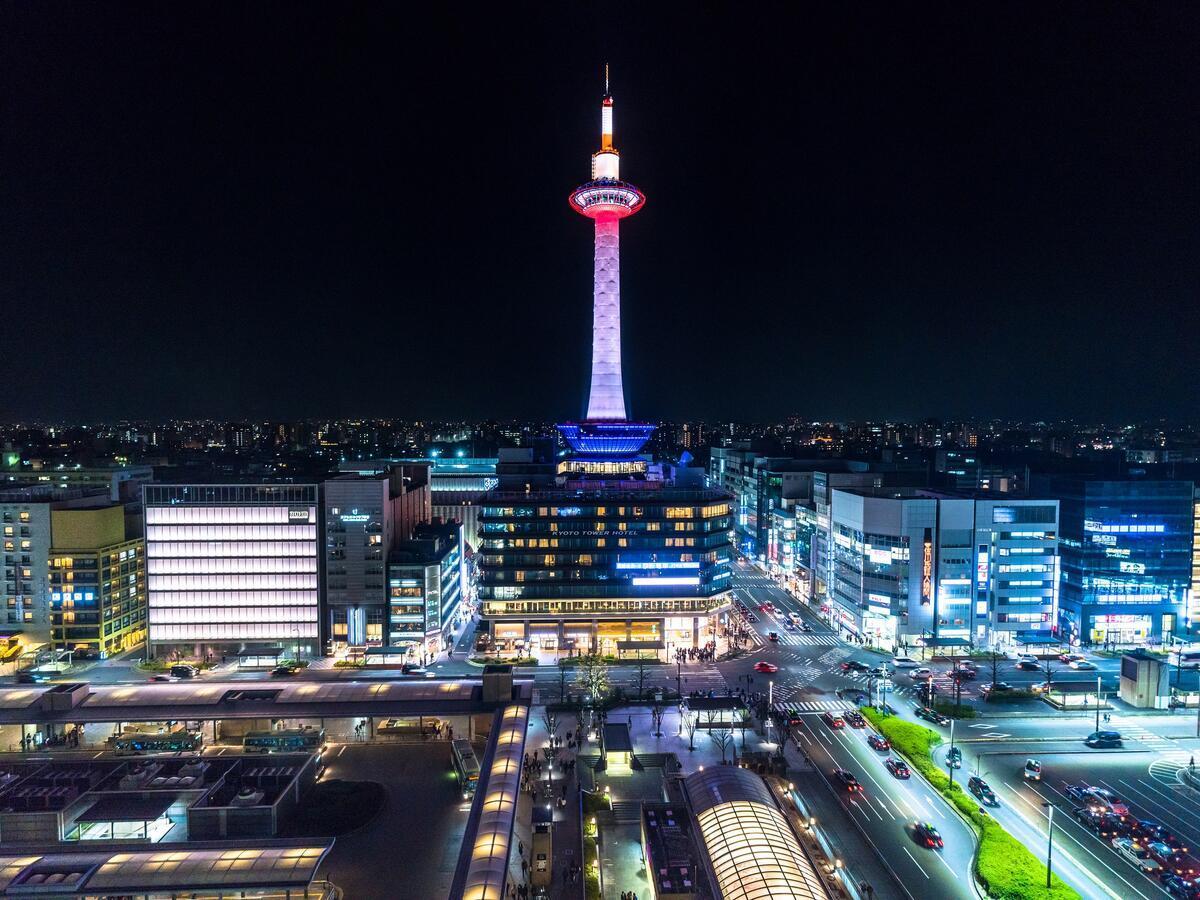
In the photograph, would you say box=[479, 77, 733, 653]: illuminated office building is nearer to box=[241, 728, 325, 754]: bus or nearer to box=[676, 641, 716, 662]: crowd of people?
box=[676, 641, 716, 662]: crowd of people

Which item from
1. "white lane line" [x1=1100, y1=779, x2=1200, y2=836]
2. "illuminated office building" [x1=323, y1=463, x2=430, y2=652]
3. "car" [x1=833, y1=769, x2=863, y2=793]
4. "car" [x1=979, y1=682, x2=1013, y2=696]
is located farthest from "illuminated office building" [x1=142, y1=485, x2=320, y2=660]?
"white lane line" [x1=1100, y1=779, x2=1200, y2=836]

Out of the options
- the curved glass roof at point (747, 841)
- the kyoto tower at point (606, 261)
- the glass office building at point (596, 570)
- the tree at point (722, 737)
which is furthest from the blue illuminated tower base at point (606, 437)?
the curved glass roof at point (747, 841)

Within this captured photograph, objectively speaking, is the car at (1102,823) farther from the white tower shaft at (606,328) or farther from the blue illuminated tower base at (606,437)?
the white tower shaft at (606,328)

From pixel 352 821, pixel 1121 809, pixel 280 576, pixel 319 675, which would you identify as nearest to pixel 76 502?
pixel 280 576

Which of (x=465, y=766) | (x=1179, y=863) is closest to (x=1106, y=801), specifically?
(x=1179, y=863)

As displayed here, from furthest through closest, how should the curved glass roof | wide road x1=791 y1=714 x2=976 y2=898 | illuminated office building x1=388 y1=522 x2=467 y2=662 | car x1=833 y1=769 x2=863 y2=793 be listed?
1. illuminated office building x1=388 y1=522 x2=467 y2=662
2. car x1=833 y1=769 x2=863 y2=793
3. wide road x1=791 y1=714 x2=976 y2=898
4. the curved glass roof
